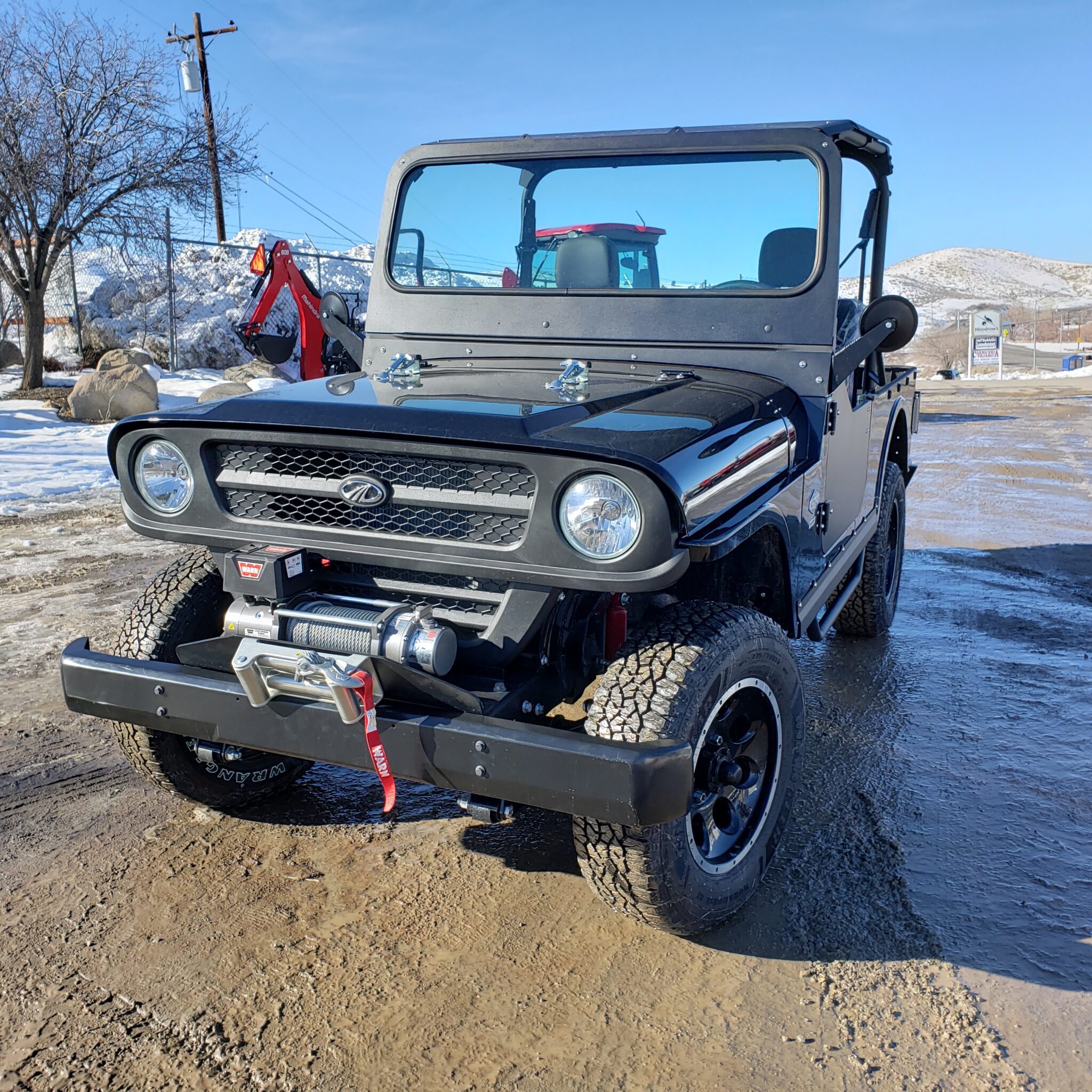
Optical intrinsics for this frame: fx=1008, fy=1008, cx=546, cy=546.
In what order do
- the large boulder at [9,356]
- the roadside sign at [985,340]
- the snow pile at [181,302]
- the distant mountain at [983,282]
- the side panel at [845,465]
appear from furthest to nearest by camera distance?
the distant mountain at [983,282] → the roadside sign at [985,340] → the snow pile at [181,302] → the large boulder at [9,356] → the side panel at [845,465]

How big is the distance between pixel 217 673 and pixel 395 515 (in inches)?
23.8

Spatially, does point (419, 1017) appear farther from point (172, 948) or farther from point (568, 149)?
point (568, 149)

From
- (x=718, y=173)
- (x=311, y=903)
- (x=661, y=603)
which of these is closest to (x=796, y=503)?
(x=661, y=603)

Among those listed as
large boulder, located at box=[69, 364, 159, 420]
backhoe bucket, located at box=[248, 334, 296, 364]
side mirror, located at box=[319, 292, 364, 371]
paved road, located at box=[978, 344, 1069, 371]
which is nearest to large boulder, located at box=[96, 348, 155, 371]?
large boulder, located at box=[69, 364, 159, 420]

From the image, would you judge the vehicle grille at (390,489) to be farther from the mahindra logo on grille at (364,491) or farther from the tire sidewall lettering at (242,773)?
the tire sidewall lettering at (242,773)

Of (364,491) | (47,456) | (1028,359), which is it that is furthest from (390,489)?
(1028,359)

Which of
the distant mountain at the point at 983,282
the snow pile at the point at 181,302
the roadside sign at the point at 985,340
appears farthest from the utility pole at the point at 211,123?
the distant mountain at the point at 983,282

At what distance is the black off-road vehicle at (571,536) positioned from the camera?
2209 millimetres

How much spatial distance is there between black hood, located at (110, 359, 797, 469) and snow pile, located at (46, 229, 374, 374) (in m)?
15.3

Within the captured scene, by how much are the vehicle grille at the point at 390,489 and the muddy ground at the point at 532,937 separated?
1078mm

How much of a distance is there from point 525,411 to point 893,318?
149 centimetres

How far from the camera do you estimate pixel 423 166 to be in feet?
12.8

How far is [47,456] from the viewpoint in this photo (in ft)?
34.5

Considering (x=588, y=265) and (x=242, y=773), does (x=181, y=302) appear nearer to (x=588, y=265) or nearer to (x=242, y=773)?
(x=588, y=265)
